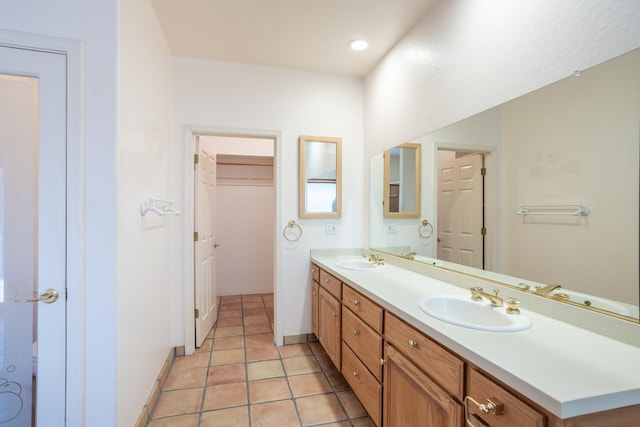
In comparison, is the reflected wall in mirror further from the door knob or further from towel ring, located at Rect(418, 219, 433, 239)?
the door knob

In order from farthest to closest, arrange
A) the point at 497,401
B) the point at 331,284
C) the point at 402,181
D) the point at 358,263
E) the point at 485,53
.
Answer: the point at 358,263, the point at 402,181, the point at 331,284, the point at 485,53, the point at 497,401

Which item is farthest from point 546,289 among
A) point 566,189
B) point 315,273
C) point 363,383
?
point 315,273

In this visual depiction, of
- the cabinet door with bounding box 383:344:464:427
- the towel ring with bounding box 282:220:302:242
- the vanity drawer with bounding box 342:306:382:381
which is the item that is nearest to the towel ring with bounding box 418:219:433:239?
the vanity drawer with bounding box 342:306:382:381

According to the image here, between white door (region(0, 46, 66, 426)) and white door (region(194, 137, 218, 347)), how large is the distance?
1.32 m

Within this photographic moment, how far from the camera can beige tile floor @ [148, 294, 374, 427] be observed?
1.75m

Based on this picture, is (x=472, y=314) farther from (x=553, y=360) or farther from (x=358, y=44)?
(x=358, y=44)

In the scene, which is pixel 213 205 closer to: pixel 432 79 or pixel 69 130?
pixel 69 130

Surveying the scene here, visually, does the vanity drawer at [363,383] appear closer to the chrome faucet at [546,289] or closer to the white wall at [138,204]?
the chrome faucet at [546,289]

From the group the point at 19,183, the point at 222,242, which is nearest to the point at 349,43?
the point at 19,183

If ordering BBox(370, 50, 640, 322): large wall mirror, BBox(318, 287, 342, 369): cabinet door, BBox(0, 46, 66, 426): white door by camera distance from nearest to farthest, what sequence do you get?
1. BBox(370, 50, 640, 322): large wall mirror
2. BBox(0, 46, 66, 426): white door
3. BBox(318, 287, 342, 369): cabinet door

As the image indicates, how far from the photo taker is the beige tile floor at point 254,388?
1.75 meters

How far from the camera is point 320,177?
9.10 feet

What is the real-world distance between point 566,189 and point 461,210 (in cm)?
60

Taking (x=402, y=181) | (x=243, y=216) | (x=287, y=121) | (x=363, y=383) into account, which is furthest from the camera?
(x=243, y=216)
